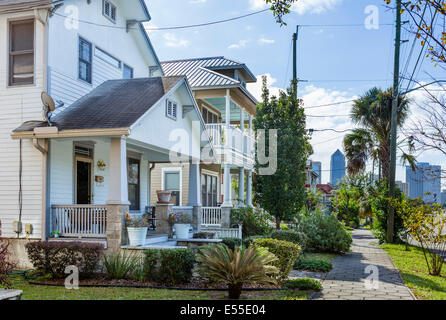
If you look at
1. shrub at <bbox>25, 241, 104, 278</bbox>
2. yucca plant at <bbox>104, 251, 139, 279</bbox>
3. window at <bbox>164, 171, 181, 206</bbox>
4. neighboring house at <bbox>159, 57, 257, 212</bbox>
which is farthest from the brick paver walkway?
window at <bbox>164, 171, 181, 206</bbox>

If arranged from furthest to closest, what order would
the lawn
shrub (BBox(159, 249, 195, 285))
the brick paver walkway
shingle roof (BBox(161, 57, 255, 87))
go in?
shingle roof (BBox(161, 57, 255, 87)), shrub (BBox(159, 249, 195, 285)), the brick paver walkway, the lawn

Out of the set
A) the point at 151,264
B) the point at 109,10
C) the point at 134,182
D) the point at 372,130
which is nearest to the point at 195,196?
the point at 134,182

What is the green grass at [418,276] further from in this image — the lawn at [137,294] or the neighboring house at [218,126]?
the neighboring house at [218,126]

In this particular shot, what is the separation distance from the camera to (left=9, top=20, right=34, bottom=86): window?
12070 millimetres

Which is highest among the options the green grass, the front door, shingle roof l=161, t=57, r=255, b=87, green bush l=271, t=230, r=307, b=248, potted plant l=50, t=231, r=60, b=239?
shingle roof l=161, t=57, r=255, b=87

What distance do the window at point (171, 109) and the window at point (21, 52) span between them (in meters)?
4.00

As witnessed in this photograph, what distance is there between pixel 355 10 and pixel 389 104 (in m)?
14.8

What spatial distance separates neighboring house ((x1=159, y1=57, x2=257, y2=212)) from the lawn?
8667mm

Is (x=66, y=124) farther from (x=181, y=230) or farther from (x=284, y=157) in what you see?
(x=284, y=157)

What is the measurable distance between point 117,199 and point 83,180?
116 inches

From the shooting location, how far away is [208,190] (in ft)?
74.3

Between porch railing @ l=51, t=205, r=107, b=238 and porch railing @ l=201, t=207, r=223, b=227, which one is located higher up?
porch railing @ l=51, t=205, r=107, b=238

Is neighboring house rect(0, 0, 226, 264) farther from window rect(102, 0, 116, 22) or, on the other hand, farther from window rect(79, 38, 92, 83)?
window rect(102, 0, 116, 22)

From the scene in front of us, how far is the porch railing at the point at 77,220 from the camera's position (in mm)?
11312
